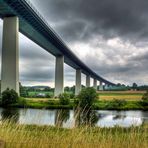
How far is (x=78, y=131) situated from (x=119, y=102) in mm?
47057

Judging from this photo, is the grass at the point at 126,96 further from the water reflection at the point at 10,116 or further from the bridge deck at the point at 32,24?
the water reflection at the point at 10,116

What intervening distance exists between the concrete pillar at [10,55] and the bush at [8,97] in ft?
4.16

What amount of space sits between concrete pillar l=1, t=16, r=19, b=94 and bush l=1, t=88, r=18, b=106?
1.27m

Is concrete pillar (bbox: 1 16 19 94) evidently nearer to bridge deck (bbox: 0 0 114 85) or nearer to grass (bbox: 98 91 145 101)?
bridge deck (bbox: 0 0 114 85)

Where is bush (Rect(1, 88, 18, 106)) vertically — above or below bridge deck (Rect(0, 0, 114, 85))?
below

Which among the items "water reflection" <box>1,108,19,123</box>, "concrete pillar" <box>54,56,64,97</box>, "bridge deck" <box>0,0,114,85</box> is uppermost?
"bridge deck" <box>0,0,114,85</box>

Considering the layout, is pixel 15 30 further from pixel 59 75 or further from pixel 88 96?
pixel 59 75

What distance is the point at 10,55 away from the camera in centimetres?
4594

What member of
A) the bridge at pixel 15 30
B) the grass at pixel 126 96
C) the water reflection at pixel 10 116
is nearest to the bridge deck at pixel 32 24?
the bridge at pixel 15 30

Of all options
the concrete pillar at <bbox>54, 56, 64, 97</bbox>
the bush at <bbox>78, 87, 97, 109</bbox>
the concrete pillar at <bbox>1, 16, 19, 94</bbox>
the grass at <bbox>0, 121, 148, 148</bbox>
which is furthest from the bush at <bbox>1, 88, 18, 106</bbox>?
the grass at <bbox>0, 121, 148, 148</bbox>

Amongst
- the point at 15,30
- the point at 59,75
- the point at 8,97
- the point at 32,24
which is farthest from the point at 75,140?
the point at 59,75

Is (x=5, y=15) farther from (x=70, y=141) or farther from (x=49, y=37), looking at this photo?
(x=70, y=141)

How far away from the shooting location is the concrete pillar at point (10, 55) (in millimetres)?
45562

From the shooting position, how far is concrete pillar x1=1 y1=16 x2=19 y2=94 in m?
45.6
